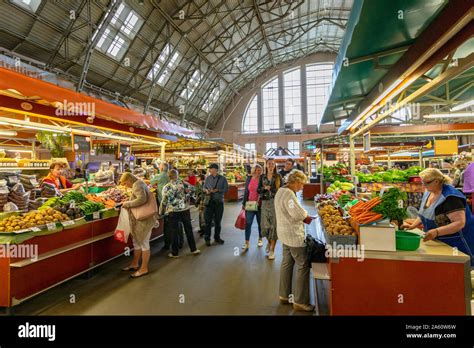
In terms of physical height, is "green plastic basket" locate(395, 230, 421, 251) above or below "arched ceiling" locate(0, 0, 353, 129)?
below

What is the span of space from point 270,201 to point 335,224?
64.7 inches

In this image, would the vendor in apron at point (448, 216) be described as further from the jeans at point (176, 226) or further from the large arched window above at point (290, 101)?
the large arched window above at point (290, 101)

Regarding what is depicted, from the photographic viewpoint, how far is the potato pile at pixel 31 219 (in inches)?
114

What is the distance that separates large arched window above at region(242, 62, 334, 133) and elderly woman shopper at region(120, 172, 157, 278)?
25187 millimetres

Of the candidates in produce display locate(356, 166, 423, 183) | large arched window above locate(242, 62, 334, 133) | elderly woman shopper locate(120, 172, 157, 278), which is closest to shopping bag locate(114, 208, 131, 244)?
elderly woman shopper locate(120, 172, 157, 278)

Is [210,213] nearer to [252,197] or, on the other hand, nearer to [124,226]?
[252,197]

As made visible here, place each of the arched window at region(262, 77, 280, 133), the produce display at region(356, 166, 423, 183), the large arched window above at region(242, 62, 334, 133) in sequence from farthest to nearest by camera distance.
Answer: the arched window at region(262, 77, 280, 133) → the large arched window above at region(242, 62, 334, 133) → the produce display at region(356, 166, 423, 183)

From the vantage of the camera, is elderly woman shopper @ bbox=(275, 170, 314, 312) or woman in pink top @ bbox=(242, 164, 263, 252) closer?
elderly woman shopper @ bbox=(275, 170, 314, 312)

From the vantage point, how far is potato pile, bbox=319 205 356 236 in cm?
248

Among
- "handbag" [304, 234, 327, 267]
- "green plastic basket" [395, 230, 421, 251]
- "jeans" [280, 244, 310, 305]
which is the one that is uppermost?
"green plastic basket" [395, 230, 421, 251]

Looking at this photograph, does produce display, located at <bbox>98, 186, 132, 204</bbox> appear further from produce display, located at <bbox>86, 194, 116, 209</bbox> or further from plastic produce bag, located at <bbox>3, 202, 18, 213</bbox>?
plastic produce bag, located at <bbox>3, 202, 18, 213</bbox>

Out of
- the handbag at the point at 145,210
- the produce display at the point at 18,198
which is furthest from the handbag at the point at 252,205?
the produce display at the point at 18,198

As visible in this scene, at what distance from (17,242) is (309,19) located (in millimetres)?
23011
